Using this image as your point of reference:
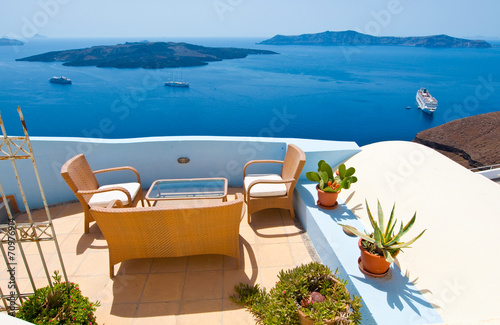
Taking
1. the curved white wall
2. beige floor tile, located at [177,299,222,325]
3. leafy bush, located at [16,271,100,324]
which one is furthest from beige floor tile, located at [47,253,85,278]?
the curved white wall

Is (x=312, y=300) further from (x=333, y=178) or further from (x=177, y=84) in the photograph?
(x=177, y=84)

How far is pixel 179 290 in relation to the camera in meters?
2.52

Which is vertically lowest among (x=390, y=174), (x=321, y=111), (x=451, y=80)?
(x=321, y=111)

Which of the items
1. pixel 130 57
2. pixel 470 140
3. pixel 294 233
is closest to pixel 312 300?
pixel 294 233

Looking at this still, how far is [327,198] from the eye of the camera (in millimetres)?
3223

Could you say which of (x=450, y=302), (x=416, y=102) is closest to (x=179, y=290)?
(x=450, y=302)

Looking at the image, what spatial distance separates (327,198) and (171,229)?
1797mm

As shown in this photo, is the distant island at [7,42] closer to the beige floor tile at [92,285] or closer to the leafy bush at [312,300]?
the beige floor tile at [92,285]

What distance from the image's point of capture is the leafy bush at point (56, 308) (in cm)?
170

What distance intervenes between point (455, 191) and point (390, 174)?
0.71 meters

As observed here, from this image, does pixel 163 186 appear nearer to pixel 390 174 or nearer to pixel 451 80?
pixel 390 174

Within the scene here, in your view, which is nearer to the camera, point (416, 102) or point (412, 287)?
point (412, 287)

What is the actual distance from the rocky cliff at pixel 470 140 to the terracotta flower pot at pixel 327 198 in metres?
31.0

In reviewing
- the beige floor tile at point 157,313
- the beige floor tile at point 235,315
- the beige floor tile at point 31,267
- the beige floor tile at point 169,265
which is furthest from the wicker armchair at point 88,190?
the beige floor tile at point 235,315
